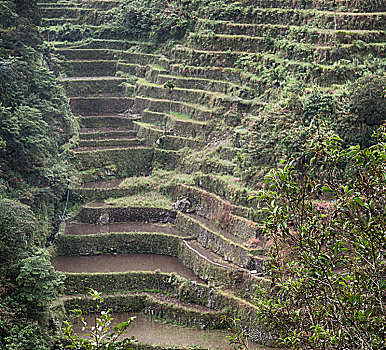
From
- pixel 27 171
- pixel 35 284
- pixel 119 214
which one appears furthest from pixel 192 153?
pixel 35 284

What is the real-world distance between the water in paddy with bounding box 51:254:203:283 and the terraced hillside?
60mm

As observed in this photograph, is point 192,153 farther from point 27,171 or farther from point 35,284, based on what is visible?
point 35,284

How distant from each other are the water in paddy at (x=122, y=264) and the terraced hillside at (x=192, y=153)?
60mm

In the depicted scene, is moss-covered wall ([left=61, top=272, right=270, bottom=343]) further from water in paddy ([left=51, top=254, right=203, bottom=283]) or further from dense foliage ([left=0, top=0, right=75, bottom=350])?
dense foliage ([left=0, top=0, right=75, bottom=350])

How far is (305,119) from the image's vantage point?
18531 millimetres

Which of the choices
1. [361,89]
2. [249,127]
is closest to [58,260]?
[249,127]

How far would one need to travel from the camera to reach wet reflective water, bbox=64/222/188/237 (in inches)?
811

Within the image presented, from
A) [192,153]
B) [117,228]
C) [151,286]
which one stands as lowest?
[151,286]

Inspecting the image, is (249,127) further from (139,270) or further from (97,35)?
(97,35)

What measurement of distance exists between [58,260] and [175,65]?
9.44 m

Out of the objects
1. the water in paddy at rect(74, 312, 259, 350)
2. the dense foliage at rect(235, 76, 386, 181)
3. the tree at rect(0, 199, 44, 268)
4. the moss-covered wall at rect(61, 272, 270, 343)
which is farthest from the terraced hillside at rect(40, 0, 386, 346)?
the tree at rect(0, 199, 44, 268)

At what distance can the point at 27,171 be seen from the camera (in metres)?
20.2

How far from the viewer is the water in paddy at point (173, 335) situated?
1642 centimetres

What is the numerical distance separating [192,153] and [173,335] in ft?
24.6
